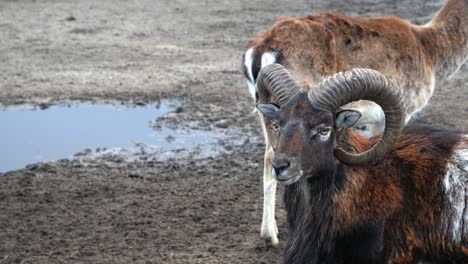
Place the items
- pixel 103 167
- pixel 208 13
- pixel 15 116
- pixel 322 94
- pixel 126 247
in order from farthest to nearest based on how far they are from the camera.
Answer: pixel 208 13, pixel 15 116, pixel 103 167, pixel 126 247, pixel 322 94

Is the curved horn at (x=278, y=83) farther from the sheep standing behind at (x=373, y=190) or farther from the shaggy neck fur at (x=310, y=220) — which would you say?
the shaggy neck fur at (x=310, y=220)

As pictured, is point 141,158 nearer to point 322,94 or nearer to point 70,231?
point 70,231

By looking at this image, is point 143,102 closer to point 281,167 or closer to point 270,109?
point 270,109

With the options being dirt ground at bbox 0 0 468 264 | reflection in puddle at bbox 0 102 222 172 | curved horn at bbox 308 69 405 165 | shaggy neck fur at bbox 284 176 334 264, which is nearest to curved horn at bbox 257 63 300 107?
curved horn at bbox 308 69 405 165

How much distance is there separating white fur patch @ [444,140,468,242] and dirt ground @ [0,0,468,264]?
215 cm

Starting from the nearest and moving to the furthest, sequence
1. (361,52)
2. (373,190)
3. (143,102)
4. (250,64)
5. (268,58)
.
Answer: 1. (373,190)
2. (268,58)
3. (250,64)
4. (361,52)
5. (143,102)

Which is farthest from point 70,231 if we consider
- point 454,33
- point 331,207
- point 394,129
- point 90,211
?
point 454,33

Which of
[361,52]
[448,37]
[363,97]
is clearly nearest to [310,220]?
[363,97]

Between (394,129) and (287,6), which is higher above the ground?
(394,129)

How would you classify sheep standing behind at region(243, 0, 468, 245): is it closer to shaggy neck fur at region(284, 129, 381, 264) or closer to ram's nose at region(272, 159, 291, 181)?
shaggy neck fur at region(284, 129, 381, 264)

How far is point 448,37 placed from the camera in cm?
994

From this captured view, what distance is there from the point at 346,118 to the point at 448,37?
4737mm

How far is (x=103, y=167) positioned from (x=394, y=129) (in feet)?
15.9

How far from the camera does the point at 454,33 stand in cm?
1005
